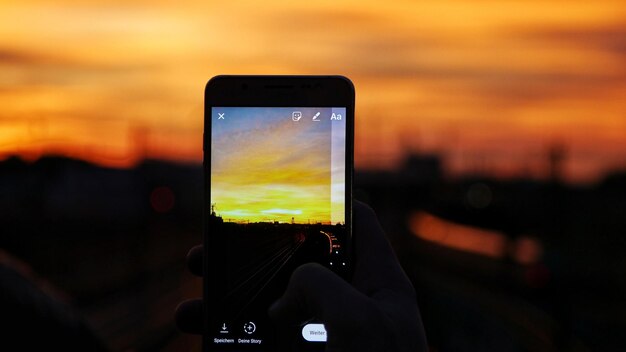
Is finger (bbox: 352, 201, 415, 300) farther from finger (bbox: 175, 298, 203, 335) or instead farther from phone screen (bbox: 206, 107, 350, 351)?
finger (bbox: 175, 298, 203, 335)

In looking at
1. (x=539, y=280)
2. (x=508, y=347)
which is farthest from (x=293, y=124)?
(x=539, y=280)

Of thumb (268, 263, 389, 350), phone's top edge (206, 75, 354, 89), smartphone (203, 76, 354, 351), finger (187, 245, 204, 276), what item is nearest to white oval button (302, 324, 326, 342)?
smartphone (203, 76, 354, 351)

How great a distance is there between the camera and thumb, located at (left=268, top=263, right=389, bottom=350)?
7.29 ft

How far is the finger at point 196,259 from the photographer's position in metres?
3.06

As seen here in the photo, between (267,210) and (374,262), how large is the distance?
577 millimetres

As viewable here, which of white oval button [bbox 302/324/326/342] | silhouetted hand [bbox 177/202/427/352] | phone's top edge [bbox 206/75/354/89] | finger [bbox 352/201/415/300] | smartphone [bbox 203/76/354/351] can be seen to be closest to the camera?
silhouetted hand [bbox 177/202/427/352]

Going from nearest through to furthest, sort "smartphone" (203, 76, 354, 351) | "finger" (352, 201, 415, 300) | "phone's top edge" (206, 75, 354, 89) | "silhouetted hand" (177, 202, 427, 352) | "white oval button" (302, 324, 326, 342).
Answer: "silhouetted hand" (177, 202, 427, 352), "finger" (352, 201, 415, 300), "white oval button" (302, 324, 326, 342), "smartphone" (203, 76, 354, 351), "phone's top edge" (206, 75, 354, 89)

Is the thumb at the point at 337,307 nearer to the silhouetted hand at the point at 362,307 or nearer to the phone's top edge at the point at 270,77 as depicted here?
the silhouetted hand at the point at 362,307

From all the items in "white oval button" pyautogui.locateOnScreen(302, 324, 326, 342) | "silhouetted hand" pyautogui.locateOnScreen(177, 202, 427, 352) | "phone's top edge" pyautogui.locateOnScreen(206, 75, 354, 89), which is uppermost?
"phone's top edge" pyautogui.locateOnScreen(206, 75, 354, 89)

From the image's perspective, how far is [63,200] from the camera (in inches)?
2744

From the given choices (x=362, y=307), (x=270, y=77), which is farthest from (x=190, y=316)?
(x=362, y=307)

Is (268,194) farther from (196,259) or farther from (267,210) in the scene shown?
(196,259)

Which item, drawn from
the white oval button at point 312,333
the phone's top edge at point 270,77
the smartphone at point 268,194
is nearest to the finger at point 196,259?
the smartphone at point 268,194

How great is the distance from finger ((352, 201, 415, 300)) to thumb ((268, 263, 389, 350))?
0.18 metres
